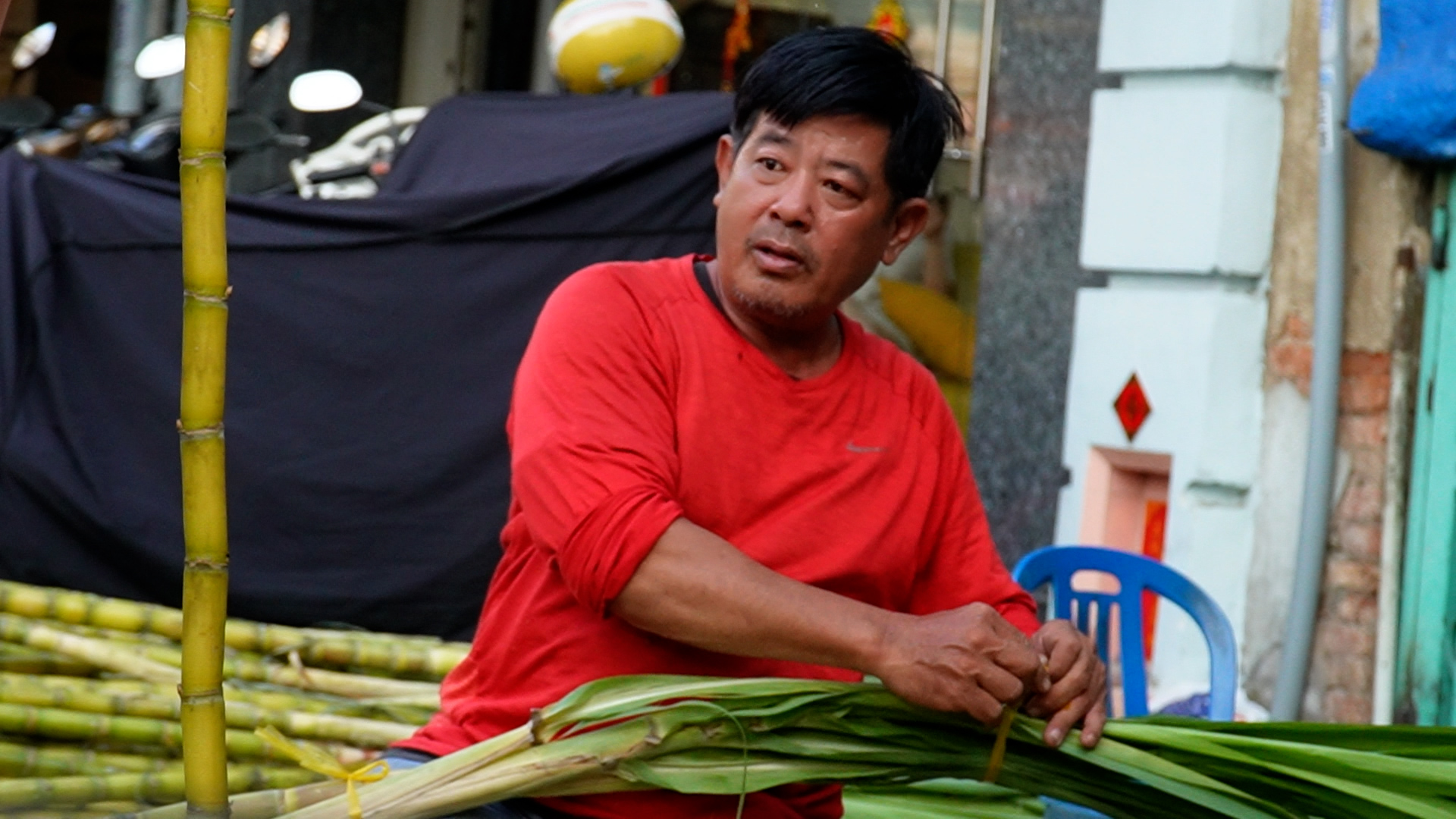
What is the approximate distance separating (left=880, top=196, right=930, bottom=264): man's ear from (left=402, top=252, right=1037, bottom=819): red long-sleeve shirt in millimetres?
169

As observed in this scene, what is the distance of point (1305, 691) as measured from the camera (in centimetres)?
457

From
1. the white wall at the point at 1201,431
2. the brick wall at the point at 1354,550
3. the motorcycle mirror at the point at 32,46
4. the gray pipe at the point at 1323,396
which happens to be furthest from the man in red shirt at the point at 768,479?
the motorcycle mirror at the point at 32,46

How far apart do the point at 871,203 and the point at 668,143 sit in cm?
234

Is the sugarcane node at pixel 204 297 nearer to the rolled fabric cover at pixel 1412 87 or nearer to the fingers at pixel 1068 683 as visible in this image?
the fingers at pixel 1068 683

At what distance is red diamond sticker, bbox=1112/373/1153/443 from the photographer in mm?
4945

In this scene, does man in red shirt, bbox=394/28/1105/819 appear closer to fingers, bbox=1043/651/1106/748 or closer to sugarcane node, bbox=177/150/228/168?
fingers, bbox=1043/651/1106/748

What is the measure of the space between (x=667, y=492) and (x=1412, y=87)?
115 inches

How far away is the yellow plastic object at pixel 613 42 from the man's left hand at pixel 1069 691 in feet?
10.8

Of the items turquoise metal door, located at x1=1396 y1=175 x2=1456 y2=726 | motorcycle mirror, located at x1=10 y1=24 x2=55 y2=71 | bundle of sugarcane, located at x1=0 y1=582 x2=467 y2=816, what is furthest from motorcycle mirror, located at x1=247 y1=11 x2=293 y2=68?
turquoise metal door, located at x1=1396 y1=175 x2=1456 y2=726

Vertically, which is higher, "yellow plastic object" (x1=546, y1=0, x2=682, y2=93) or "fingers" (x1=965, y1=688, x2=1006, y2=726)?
"yellow plastic object" (x1=546, y1=0, x2=682, y2=93)

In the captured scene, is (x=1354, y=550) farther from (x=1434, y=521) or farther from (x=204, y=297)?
(x=204, y=297)

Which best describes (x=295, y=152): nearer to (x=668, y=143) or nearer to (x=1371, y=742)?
(x=668, y=143)

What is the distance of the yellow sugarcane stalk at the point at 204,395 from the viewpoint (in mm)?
1697

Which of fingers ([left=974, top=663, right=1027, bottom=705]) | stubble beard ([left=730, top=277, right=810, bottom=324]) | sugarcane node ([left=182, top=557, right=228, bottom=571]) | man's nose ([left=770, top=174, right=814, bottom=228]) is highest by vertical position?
man's nose ([left=770, top=174, right=814, bottom=228])
